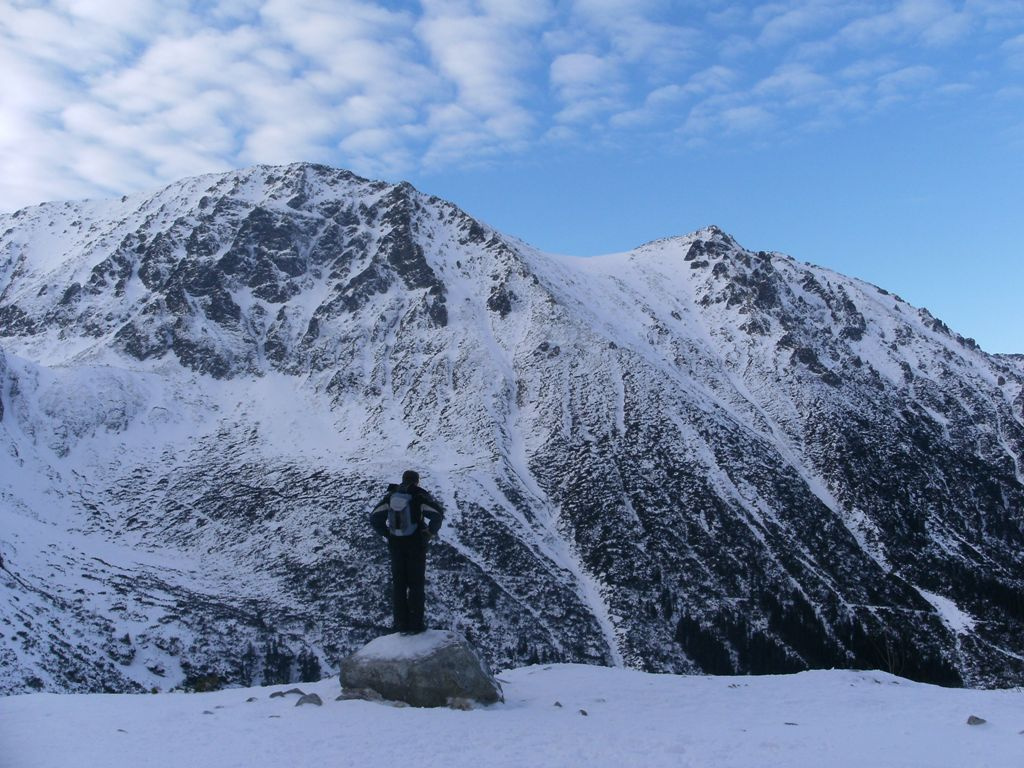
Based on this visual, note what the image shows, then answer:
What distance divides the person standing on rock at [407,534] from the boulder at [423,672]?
82 cm

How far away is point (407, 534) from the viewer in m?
15.6

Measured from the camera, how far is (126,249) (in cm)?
14712

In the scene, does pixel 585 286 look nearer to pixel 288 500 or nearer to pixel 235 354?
pixel 235 354

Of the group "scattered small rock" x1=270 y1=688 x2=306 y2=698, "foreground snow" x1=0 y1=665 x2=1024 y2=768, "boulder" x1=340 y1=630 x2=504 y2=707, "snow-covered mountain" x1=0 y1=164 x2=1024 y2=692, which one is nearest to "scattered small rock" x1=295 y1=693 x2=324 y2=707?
"foreground snow" x1=0 y1=665 x2=1024 y2=768

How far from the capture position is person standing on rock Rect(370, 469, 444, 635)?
15555mm

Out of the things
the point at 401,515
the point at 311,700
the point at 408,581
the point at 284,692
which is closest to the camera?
the point at 311,700

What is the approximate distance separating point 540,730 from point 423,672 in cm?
317

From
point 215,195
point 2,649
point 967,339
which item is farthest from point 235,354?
point 967,339

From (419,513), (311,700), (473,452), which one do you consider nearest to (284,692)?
(311,700)

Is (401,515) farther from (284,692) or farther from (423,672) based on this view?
(284,692)

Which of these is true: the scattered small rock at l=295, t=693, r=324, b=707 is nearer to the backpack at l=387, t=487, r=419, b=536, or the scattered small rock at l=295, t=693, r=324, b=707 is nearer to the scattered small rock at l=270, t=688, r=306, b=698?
the scattered small rock at l=270, t=688, r=306, b=698

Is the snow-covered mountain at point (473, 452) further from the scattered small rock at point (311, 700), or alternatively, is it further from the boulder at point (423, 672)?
the scattered small rock at point (311, 700)

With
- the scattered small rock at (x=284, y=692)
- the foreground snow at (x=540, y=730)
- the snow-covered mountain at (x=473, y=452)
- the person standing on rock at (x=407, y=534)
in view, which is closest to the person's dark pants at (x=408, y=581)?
the person standing on rock at (x=407, y=534)

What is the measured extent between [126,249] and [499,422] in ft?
287
